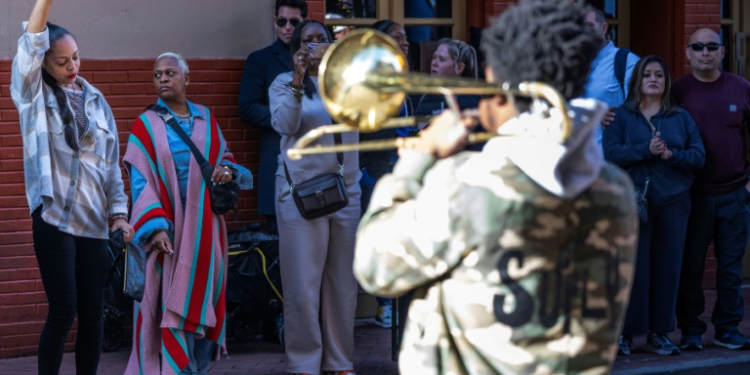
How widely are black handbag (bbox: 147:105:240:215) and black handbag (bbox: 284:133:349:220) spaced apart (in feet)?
1.16

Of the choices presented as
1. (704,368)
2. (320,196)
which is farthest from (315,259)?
(704,368)

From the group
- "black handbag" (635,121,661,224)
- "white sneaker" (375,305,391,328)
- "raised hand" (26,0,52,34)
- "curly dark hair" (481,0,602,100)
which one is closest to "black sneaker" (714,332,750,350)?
"black handbag" (635,121,661,224)

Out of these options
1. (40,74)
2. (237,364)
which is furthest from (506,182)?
(237,364)

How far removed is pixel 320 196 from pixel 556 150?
3795 millimetres

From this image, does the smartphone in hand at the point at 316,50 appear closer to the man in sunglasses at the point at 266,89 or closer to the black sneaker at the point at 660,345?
the man in sunglasses at the point at 266,89

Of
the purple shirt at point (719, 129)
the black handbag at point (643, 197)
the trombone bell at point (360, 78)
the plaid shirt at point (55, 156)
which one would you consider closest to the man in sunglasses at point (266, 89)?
the plaid shirt at point (55, 156)

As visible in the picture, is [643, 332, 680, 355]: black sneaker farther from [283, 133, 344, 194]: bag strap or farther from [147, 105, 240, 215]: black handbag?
[147, 105, 240, 215]: black handbag

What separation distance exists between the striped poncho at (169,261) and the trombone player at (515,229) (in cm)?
361

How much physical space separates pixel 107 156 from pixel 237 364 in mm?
1970

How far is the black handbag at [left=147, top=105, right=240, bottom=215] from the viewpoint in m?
6.42

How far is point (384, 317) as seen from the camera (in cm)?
852

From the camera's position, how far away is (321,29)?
6566 mm

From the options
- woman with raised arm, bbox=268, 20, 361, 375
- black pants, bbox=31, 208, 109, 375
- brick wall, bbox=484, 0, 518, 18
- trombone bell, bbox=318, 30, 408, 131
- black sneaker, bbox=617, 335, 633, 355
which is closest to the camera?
trombone bell, bbox=318, 30, 408, 131

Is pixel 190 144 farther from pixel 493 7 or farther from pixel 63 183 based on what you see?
pixel 493 7
